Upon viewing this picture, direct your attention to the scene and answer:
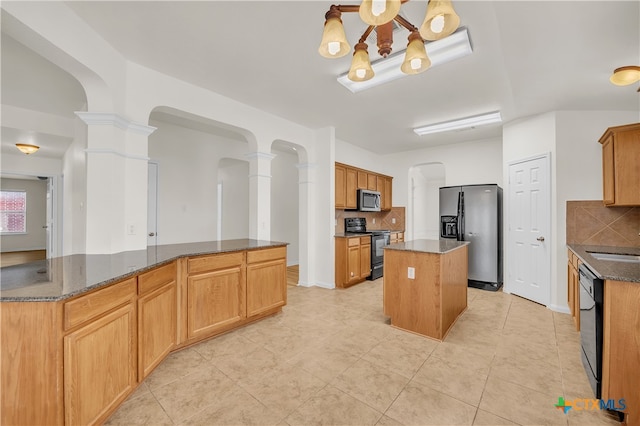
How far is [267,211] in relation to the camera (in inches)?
154

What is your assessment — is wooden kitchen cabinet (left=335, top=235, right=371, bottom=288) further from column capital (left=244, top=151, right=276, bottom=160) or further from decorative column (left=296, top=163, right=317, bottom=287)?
column capital (left=244, top=151, right=276, bottom=160)

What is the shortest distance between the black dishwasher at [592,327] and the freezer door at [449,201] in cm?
274

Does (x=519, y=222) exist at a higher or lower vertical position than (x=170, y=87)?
lower

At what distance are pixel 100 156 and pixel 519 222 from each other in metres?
5.18

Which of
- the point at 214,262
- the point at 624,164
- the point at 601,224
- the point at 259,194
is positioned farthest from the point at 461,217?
the point at 214,262

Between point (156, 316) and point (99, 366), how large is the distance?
0.56 meters

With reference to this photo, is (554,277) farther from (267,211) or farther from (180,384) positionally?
(180,384)

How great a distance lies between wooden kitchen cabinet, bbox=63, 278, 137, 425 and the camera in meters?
1.31

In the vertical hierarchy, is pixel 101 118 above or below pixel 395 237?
above

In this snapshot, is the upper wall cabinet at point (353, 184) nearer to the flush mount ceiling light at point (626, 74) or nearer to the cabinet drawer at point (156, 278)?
the cabinet drawer at point (156, 278)

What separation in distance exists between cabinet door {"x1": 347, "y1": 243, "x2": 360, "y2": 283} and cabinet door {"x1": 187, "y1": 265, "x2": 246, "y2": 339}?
7.07 ft

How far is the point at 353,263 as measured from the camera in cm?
468

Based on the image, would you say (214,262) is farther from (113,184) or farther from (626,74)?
(626,74)

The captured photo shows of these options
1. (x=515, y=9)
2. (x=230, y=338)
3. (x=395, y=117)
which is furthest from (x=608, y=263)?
(x=230, y=338)
